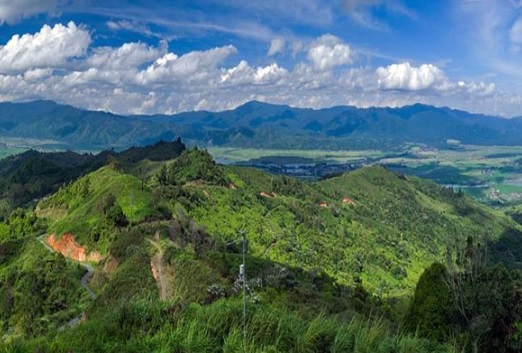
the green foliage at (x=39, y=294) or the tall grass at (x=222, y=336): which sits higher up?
the tall grass at (x=222, y=336)

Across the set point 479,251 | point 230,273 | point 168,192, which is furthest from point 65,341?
point 168,192

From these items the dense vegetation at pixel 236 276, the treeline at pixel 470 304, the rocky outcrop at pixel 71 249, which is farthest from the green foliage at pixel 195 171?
the treeline at pixel 470 304

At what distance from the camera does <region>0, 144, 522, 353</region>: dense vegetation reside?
13.3 m

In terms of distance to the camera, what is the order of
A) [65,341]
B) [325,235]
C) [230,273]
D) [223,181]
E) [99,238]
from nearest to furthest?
[65,341], [230,273], [99,238], [325,235], [223,181]

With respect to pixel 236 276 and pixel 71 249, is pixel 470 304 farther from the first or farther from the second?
pixel 71 249

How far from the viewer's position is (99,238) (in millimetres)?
83875

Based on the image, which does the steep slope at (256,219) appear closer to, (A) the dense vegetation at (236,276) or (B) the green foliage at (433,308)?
(A) the dense vegetation at (236,276)

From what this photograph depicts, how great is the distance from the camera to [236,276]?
168ft

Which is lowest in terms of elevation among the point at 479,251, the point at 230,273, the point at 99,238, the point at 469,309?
the point at 99,238

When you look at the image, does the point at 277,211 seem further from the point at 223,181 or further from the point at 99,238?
the point at 99,238

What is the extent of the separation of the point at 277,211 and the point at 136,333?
436 feet

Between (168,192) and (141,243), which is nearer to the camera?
(141,243)

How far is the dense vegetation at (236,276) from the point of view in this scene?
13.3 meters

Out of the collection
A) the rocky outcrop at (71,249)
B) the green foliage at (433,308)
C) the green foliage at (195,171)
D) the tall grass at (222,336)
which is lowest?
the rocky outcrop at (71,249)
